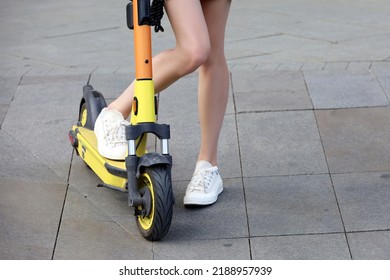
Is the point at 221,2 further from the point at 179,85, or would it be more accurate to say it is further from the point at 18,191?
the point at 179,85

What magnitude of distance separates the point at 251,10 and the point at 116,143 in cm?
506

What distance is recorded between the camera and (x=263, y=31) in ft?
28.8

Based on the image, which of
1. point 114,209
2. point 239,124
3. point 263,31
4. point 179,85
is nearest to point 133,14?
point 114,209

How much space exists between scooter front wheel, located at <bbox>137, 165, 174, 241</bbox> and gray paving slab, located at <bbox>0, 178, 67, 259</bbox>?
1.52 ft

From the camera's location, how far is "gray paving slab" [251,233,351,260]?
4461 millimetres

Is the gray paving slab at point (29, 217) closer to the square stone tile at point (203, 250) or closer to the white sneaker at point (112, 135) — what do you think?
the white sneaker at point (112, 135)

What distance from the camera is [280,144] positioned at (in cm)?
Result: 589

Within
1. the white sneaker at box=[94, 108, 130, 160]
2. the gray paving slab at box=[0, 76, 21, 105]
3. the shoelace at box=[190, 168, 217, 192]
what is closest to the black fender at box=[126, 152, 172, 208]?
the white sneaker at box=[94, 108, 130, 160]

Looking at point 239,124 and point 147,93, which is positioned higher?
point 147,93

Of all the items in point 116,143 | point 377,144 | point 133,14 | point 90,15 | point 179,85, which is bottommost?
point 90,15

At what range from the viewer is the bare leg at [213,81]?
192 inches

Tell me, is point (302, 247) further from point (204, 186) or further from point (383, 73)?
point (383, 73)

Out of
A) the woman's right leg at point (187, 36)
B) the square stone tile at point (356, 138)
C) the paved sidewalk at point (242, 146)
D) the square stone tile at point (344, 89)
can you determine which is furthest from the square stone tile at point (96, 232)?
the square stone tile at point (344, 89)

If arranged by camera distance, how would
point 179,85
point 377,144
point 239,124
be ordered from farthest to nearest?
1. point 179,85
2. point 239,124
3. point 377,144
